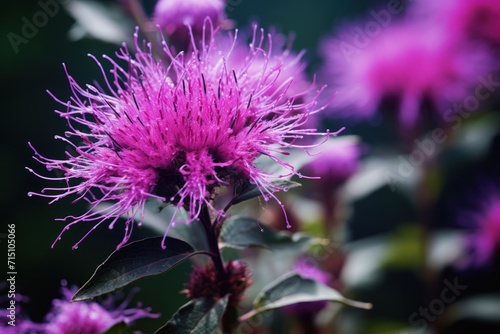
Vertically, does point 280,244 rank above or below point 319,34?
below

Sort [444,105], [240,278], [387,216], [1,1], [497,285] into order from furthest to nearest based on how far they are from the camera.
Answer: [387,216], [497,285], [1,1], [444,105], [240,278]

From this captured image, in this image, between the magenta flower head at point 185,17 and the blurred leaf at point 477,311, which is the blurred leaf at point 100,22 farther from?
the blurred leaf at point 477,311

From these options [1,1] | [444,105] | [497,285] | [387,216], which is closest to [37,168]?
[1,1]

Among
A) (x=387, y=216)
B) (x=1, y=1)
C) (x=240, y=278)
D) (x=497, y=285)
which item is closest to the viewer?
(x=240, y=278)

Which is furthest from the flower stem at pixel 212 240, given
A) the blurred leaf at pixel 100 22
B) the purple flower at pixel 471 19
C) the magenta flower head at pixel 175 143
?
the purple flower at pixel 471 19

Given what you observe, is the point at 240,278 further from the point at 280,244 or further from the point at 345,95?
the point at 345,95

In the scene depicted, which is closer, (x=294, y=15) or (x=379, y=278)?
(x=379, y=278)
